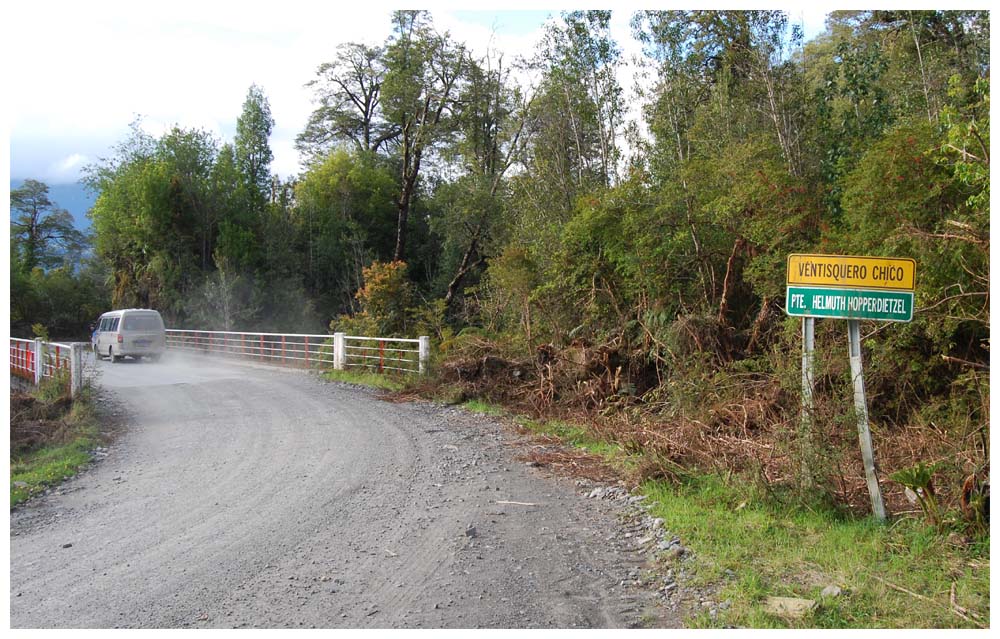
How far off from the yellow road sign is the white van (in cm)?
2297

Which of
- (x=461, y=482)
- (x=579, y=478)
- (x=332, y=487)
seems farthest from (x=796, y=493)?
(x=332, y=487)

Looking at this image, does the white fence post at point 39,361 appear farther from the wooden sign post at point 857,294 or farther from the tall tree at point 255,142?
the tall tree at point 255,142

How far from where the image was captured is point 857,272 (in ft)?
17.3

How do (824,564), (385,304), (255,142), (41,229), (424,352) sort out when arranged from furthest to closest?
1. (41,229)
2. (255,142)
3. (385,304)
4. (424,352)
5. (824,564)

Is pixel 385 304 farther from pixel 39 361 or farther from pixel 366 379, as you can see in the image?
pixel 39 361

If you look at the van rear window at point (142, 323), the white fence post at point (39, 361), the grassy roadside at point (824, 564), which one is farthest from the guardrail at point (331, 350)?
the grassy roadside at point (824, 564)

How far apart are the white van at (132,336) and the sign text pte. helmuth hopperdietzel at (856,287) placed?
2297 centimetres

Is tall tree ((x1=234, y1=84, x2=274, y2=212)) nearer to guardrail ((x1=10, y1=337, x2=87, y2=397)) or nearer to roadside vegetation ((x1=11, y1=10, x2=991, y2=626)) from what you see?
roadside vegetation ((x1=11, y1=10, x2=991, y2=626))

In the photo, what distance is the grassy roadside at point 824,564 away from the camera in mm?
3973

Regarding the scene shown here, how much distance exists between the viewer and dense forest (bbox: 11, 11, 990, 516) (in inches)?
284

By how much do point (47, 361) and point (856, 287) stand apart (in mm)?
15491

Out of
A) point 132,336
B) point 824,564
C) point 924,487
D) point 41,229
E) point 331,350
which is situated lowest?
point 824,564

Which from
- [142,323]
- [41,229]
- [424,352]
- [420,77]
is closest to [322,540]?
[424,352]

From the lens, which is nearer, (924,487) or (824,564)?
(824,564)
